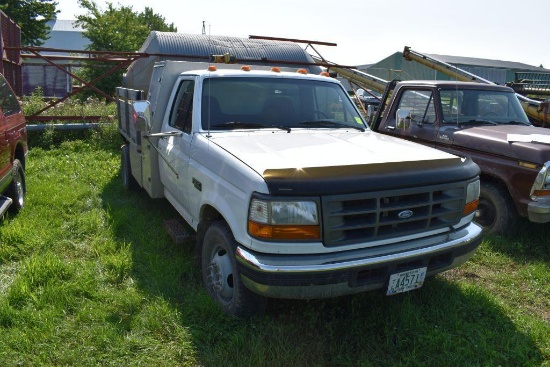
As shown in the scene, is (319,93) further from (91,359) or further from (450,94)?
(91,359)

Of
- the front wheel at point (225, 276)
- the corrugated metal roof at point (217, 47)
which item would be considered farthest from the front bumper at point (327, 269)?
the corrugated metal roof at point (217, 47)

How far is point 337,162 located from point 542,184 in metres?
2.83

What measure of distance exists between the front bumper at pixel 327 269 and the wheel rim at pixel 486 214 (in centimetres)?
255

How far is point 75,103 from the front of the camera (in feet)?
40.5

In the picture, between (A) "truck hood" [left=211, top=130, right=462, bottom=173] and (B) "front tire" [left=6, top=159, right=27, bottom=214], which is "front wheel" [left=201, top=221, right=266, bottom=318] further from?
(B) "front tire" [left=6, top=159, right=27, bottom=214]

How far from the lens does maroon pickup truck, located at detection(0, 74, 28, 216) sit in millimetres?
5059

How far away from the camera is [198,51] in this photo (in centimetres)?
943

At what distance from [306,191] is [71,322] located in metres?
2.08

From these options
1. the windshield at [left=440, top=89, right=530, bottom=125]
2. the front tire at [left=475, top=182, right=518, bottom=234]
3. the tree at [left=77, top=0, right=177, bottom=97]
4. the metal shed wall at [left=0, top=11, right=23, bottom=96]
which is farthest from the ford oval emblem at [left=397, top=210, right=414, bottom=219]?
the tree at [left=77, top=0, right=177, bottom=97]

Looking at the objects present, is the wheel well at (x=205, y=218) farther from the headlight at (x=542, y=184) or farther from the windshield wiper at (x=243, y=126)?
the headlight at (x=542, y=184)

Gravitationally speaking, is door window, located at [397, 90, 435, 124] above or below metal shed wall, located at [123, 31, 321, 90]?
below

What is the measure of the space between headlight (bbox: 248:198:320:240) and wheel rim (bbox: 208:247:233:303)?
0.64m

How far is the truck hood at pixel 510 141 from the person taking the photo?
4.81m

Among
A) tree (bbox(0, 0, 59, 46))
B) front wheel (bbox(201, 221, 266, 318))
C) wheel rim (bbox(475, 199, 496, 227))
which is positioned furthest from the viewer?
tree (bbox(0, 0, 59, 46))
